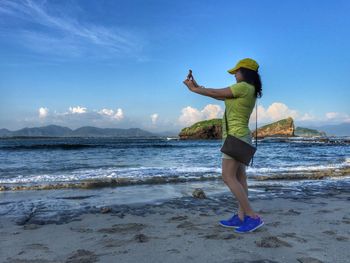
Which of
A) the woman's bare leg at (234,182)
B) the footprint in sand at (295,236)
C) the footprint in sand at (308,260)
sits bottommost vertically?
the footprint in sand at (295,236)

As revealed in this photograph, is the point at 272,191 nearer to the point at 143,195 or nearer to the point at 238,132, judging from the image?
the point at 143,195

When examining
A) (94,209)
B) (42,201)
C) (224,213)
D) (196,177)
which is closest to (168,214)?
(224,213)

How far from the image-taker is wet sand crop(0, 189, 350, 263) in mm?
3721

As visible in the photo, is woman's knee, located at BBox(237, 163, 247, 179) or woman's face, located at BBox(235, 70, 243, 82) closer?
woman's face, located at BBox(235, 70, 243, 82)

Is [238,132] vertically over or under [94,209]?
over

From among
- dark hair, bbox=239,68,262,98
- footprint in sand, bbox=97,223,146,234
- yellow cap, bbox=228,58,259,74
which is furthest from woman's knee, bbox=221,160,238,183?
→ footprint in sand, bbox=97,223,146,234

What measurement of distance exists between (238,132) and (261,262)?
5.47 feet

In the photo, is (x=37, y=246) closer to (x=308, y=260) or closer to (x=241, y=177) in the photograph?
(x=241, y=177)

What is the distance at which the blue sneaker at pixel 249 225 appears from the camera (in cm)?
456

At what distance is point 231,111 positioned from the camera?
15.3 ft

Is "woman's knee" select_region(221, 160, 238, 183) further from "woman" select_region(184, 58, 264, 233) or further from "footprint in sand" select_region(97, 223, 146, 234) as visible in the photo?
"footprint in sand" select_region(97, 223, 146, 234)

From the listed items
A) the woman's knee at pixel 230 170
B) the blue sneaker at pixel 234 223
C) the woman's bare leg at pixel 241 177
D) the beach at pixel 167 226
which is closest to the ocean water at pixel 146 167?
the beach at pixel 167 226

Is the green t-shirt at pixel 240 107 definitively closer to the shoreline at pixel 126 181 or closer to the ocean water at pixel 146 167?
the shoreline at pixel 126 181

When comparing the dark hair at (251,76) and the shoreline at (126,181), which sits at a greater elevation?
the dark hair at (251,76)
